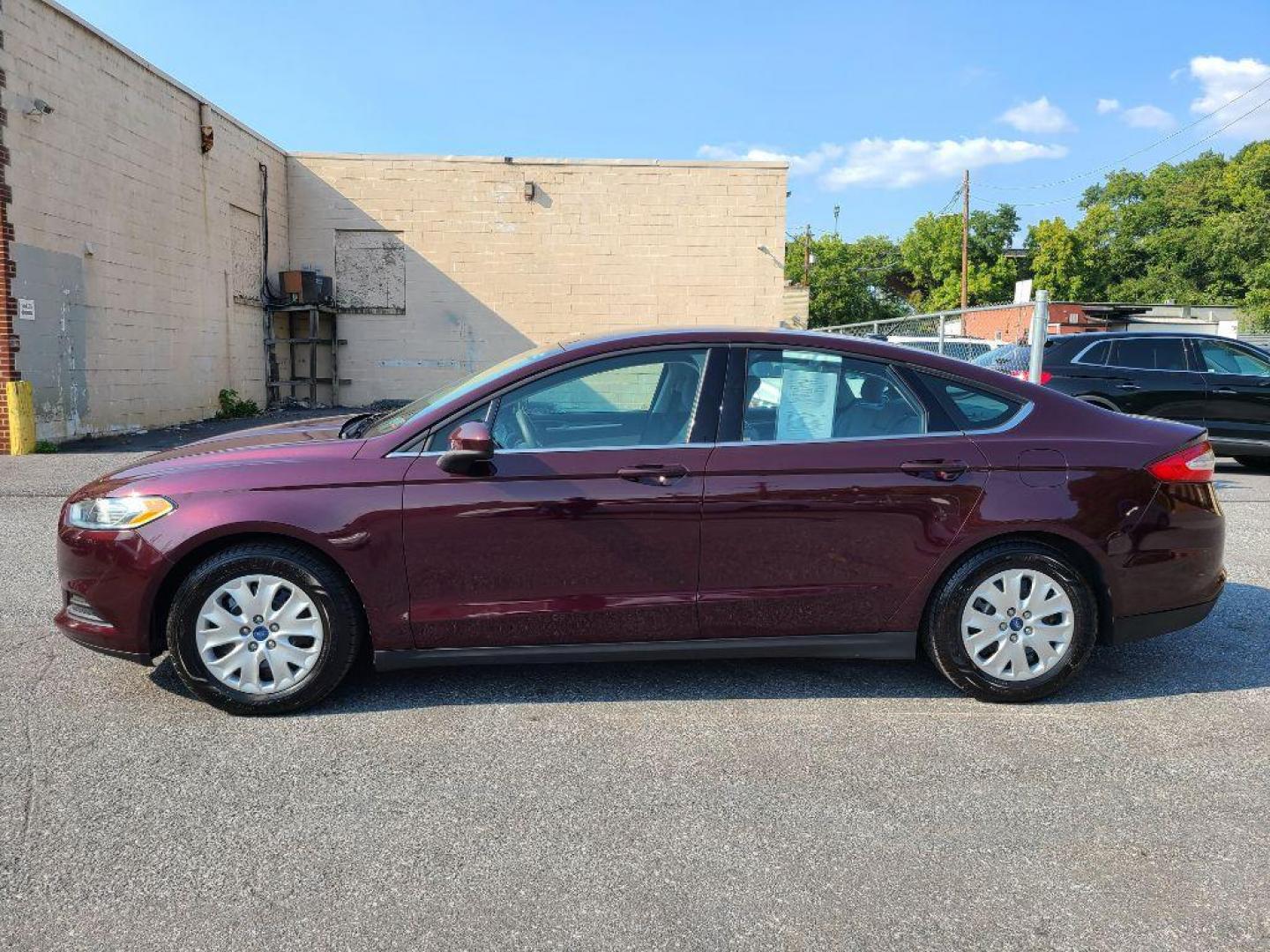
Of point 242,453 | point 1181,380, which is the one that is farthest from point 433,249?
point 242,453

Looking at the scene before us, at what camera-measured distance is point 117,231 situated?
45.4 feet

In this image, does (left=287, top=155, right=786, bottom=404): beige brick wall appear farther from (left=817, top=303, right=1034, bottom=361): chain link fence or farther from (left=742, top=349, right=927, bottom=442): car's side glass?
(left=742, top=349, right=927, bottom=442): car's side glass

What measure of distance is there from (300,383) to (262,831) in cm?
1872

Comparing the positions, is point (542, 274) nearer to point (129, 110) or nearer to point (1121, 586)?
point (129, 110)

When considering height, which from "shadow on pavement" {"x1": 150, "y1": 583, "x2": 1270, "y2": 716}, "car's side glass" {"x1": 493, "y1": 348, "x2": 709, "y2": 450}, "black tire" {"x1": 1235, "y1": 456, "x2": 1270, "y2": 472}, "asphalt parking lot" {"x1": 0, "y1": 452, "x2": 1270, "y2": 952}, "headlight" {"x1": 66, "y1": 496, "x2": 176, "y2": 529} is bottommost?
"asphalt parking lot" {"x1": 0, "y1": 452, "x2": 1270, "y2": 952}

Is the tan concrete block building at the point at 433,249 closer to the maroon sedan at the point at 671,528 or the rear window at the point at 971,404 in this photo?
the maroon sedan at the point at 671,528

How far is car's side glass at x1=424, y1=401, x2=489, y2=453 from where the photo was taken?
378 centimetres

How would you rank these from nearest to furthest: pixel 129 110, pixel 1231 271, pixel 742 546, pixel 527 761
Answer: pixel 527 761 → pixel 742 546 → pixel 129 110 → pixel 1231 271

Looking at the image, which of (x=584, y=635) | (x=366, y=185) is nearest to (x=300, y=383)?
(x=366, y=185)

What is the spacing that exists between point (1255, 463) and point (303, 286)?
16.8 m

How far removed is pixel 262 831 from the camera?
9.52 ft

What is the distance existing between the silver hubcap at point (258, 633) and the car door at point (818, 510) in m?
1.61

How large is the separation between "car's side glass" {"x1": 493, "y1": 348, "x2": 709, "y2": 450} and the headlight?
1.37 metres

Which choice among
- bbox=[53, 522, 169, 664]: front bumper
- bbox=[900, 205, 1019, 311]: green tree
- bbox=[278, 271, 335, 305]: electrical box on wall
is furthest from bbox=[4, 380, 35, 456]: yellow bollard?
bbox=[900, 205, 1019, 311]: green tree
